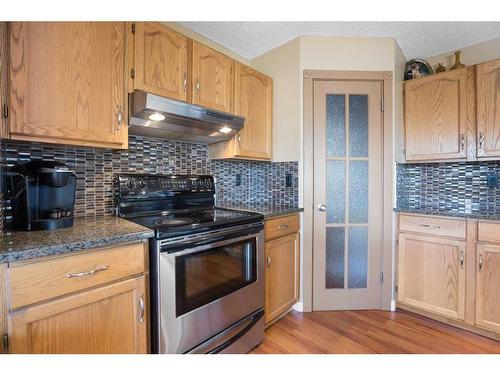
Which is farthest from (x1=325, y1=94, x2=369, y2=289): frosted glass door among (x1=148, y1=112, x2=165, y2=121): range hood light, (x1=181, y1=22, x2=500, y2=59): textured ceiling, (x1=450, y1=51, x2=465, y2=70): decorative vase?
(x1=148, y1=112, x2=165, y2=121): range hood light

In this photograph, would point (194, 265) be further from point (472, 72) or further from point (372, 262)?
point (472, 72)

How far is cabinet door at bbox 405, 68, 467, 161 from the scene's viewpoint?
1.95 metres

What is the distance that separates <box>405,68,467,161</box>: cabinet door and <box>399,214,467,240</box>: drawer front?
52 centimetres

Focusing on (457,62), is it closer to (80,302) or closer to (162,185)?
(162,185)

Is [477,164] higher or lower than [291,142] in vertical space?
lower

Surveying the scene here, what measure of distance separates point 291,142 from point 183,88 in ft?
3.25

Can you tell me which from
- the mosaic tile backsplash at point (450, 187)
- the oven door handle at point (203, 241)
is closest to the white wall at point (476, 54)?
the mosaic tile backsplash at point (450, 187)

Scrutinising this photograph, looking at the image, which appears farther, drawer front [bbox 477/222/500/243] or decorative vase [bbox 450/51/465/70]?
decorative vase [bbox 450/51/465/70]

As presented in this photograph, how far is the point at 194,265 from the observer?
1.30 metres

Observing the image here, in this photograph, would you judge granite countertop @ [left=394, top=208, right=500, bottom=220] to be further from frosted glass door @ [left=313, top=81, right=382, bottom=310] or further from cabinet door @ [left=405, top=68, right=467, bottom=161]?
cabinet door @ [left=405, top=68, right=467, bottom=161]

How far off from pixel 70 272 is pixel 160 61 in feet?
3.91

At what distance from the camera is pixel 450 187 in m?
2.21
